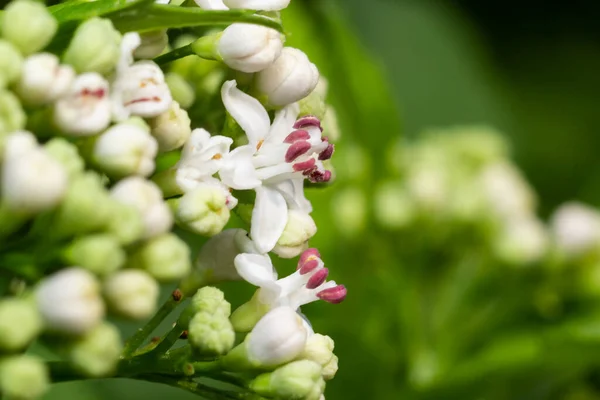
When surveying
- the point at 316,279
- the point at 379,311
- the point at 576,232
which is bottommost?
the point at 379,311

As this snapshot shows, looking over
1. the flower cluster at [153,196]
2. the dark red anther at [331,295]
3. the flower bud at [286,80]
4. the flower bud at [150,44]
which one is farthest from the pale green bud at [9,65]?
the dark red anther at [331,295]

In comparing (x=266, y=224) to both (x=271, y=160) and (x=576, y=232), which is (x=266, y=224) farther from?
(x=576, y=232)

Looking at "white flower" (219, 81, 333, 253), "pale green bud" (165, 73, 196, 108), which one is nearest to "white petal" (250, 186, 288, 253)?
"white flower" (219, 81, 333, 253)

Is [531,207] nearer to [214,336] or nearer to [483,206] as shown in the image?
[483,206]

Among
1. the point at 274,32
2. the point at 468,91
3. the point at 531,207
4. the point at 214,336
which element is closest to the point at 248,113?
the point at 274,32

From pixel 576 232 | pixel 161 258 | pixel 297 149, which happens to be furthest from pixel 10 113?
pixel 576 232

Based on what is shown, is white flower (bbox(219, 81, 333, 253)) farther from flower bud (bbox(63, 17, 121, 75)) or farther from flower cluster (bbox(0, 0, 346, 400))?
flower bud (bbox(63, 17, 121, 75))

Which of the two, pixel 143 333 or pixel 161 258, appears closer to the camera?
pixel 161 258
